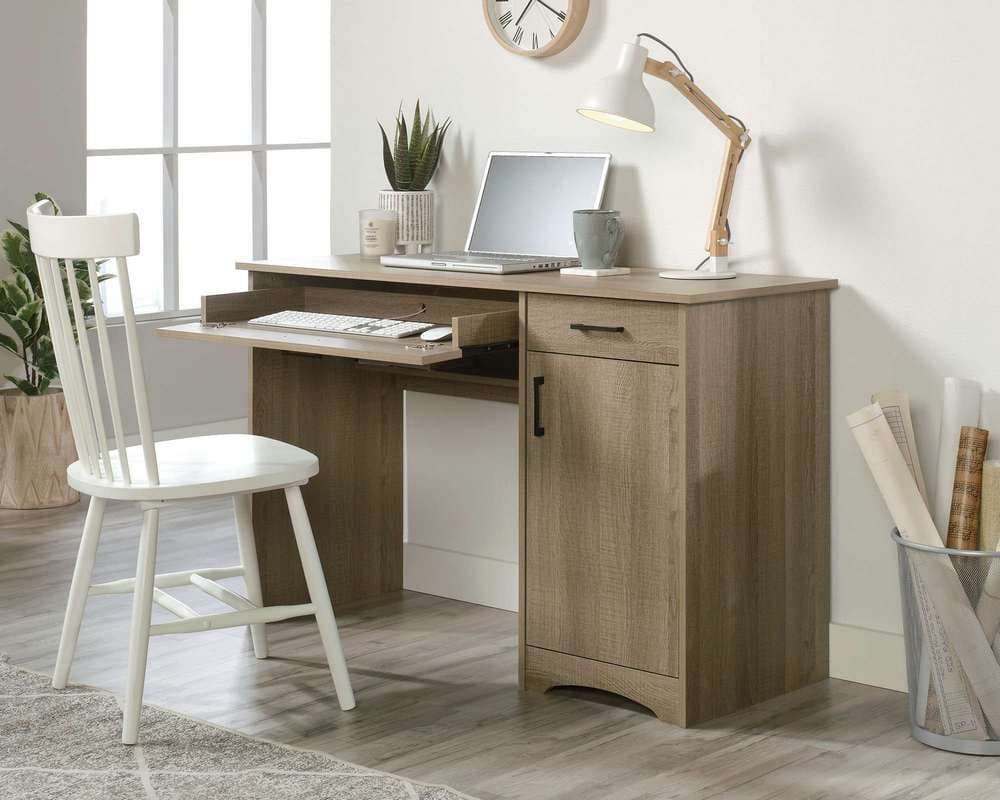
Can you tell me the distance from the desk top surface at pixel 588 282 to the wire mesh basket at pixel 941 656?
21.2 inches

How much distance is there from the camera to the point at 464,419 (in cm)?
357

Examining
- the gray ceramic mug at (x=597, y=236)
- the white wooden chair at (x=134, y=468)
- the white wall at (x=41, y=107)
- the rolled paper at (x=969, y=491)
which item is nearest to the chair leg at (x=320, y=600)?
the white wooden chair at (x=134, y=468)

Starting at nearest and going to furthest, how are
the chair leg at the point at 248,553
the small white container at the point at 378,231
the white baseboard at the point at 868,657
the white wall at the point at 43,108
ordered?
the white baseboard at the point at 868,657
the chair leg at the point at 248,553
the small white container at the point at 378,231
the white wall at the point at 43,108

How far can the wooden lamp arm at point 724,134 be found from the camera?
2.90 meters

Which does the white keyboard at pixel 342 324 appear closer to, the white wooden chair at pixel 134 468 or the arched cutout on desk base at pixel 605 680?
the white wooden chair at pixel 134 468

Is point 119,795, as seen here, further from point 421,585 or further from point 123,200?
point 123,200

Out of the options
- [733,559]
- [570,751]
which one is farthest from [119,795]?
[733,559]

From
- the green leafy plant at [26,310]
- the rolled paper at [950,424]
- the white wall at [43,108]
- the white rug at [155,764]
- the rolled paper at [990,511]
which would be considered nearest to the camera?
the white rug at [155,764]

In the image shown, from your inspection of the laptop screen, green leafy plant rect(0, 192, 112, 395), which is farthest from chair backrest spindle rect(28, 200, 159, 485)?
green leafy plant rect(0, 192, 112, 395)

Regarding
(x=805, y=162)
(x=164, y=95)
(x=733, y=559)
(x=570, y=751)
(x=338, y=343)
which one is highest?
→ (x=164, y=95)

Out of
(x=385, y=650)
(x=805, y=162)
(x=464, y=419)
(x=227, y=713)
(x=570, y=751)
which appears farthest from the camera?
(x=464, y=419)

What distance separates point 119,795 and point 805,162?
1774mm

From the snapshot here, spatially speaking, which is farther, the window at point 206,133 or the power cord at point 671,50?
the window at point 206,133

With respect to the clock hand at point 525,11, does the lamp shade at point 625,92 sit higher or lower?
lower
